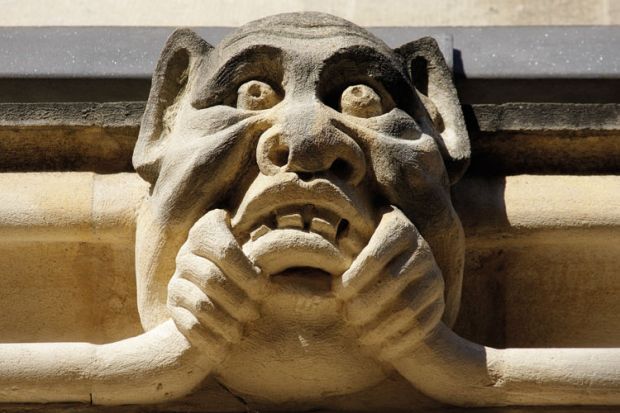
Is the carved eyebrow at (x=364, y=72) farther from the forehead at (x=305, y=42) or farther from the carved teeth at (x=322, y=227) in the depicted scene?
the carved teeth at (x=322, y=227)

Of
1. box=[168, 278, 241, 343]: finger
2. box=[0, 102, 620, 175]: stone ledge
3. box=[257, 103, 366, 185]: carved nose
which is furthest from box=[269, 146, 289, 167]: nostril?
box=[0, 102, 620, 175]: stone ledge

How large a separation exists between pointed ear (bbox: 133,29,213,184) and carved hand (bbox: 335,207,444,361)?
1.32ft

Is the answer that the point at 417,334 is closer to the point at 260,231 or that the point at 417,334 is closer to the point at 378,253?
the point at 378,253

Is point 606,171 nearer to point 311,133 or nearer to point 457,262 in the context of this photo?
point 457,262

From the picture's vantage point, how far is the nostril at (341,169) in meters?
1.99

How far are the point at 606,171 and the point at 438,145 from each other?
353 mm

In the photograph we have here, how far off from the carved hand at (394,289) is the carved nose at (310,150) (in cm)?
9

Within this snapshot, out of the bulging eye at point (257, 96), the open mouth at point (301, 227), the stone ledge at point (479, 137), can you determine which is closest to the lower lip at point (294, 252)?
the open mouth at point (301, 227)

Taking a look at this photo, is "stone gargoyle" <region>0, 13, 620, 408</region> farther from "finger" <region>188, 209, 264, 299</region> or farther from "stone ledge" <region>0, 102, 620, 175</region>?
"stone ledge" <region>0, 102, 620, 175</region>

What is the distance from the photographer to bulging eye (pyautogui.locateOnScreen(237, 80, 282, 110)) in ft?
6.80

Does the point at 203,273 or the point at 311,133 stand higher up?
the point at 311,133

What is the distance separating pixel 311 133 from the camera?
6.43ft

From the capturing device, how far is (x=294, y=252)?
1.92 meters

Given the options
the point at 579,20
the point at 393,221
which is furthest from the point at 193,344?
the point at 579,20
